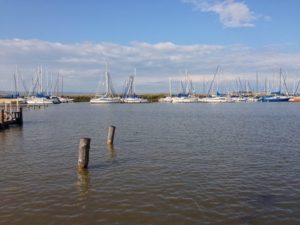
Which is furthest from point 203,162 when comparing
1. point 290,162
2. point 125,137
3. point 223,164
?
point 125,137

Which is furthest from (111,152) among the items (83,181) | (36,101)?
(36,101)

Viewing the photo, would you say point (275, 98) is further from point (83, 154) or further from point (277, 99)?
point (83, 154)

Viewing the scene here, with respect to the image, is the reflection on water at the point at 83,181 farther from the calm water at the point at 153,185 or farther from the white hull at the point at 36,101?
the white hull at the point at 36,101

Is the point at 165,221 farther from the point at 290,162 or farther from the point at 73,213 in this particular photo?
the point at 290,162

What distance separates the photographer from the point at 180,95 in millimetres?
166375

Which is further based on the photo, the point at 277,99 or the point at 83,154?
the point at 277,99

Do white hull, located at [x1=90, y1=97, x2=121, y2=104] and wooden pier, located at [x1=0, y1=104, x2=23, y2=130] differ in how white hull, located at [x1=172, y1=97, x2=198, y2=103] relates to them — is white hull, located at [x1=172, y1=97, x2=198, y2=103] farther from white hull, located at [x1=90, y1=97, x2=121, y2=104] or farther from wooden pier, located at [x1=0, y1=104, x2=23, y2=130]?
wooden pier, located at [x1=0, y1=104, x2=23, y2=130]

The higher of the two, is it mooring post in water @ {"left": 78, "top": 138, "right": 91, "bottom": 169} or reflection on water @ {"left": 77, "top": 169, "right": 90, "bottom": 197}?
mooring post in water @ {"left": 78, "top": 138, "right": 91, "bottom": 169}

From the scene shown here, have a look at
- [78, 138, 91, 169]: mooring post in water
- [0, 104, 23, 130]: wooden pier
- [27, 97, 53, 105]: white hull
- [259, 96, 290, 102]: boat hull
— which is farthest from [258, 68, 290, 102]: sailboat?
[78, 138, 91, 169]: mooring post in water

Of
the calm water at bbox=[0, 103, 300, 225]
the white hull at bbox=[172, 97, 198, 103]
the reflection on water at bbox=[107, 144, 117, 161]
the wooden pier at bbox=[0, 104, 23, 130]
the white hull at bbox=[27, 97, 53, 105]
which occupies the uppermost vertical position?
the white hull at bbox=[27, 97, 53, 105]

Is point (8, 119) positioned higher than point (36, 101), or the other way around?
point (36, 101)

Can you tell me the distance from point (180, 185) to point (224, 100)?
144998 mm

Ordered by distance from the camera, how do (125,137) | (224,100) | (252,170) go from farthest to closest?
1. (224,100)
2. (125,137)
3. (252,170)

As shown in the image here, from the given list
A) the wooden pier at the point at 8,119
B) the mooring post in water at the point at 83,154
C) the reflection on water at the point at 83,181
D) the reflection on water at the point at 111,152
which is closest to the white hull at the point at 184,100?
the wooden pier at the point at 8,119
